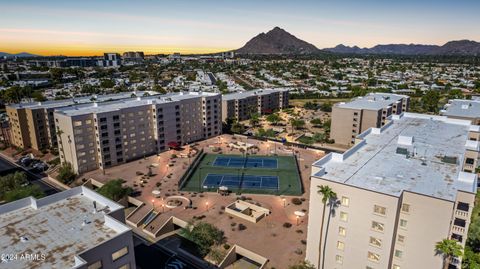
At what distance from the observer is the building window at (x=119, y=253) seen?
30.2 meters

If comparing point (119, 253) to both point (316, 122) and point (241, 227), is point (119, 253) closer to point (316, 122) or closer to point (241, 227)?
point (241, 227)

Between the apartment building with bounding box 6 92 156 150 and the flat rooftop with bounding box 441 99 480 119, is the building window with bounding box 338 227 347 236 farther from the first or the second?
the apartment building with bounding box 6 92 156 150

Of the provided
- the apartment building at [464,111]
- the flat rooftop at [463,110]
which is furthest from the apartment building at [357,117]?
the flat rooftop at [463,110]

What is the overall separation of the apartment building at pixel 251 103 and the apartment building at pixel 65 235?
319ft

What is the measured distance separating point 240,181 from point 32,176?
56114mm

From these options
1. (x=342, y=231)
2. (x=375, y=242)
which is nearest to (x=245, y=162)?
(x=342, y=231)

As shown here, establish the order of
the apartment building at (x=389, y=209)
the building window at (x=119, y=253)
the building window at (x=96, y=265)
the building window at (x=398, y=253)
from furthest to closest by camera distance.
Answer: the building window at (x=398, y=253)
the apartment building at (x=389, y=209)
the building window at (x=119, y=253)
the building window at (x=96, y=265)

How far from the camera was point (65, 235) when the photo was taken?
103ft

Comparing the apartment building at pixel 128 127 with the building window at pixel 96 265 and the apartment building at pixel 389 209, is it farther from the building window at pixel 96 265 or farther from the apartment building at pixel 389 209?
the apartment building at pixel 389 209

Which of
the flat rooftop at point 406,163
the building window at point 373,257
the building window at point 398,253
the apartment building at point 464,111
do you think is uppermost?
the apartment building at point 464,111

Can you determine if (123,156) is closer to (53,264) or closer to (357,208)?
(53,264)

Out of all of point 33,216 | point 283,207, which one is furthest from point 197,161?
point 33,216

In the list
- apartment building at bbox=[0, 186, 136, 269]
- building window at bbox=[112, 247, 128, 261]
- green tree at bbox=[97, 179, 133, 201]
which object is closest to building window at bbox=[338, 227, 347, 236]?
apartment building at bbox=[0, 186, 136, 269]

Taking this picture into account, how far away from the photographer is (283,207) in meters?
64.1
